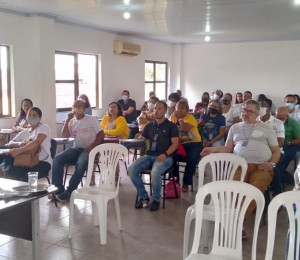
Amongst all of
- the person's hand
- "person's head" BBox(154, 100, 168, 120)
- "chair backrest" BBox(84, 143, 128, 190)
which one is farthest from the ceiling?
"chair backrest" BBox(84, 143, 128, 190)

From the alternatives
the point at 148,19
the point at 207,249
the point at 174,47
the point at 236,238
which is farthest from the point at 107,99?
the point at 236,238

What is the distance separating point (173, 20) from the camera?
262 inches

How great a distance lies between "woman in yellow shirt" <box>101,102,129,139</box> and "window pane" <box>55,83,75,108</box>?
2.34 m

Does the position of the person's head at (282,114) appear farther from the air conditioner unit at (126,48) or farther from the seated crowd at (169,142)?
the air conditioner unit at (126,48)

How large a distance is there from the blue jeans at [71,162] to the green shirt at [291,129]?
257 cm

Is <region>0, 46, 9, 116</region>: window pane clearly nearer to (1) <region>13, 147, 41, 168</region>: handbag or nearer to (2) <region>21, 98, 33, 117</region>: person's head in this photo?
(2) <region>21, 98, 33, 117</region>: person's head

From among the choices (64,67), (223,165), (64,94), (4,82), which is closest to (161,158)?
(223,165)

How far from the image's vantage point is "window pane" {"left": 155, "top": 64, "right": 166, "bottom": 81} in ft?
34.9

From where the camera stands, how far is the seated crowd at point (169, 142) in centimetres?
351

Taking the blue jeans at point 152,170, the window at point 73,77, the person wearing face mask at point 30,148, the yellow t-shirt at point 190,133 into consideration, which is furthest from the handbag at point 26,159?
the window at point 73,77

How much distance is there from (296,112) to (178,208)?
349 centimetres

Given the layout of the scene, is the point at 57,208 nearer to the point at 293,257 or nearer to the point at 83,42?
the point at 293,257

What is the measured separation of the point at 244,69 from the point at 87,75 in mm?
4615

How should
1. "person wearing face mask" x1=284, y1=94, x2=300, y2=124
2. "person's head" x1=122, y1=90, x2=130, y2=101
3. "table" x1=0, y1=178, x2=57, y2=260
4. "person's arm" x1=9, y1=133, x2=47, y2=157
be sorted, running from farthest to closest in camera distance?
"person's head" x1=122, y1=90, x2=130, y2=101 → "person wearing face mask" x1=284, y1=94, x2=300, y2=124 → "person's arm" x1=9, y1=133, x2=47, y2=157 → "table" x1=0, y1=178, x2=57, y2=260
